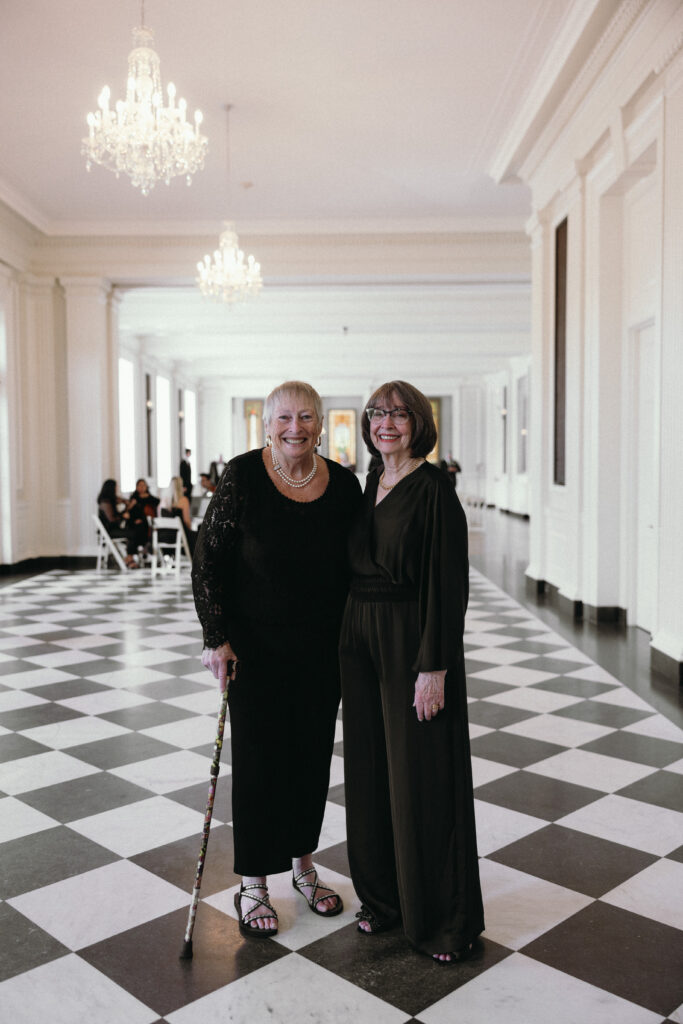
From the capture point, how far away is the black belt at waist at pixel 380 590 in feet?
7.72

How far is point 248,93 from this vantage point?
7.49 m

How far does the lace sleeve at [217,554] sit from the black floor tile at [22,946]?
0.92 m

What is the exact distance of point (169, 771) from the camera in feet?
12.4

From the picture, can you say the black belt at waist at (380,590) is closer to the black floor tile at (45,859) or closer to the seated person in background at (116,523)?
the black floor tile at (45,859)

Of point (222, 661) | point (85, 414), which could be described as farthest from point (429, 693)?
point (85, 414)

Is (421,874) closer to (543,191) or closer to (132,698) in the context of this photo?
(132,698)

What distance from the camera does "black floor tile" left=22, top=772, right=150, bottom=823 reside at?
335 cm

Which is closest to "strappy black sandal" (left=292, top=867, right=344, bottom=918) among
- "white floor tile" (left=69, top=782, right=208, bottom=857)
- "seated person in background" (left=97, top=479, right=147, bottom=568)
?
"white floor tile" (left=69, top=782, right=208, bottom=857)

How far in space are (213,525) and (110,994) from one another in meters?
1.21

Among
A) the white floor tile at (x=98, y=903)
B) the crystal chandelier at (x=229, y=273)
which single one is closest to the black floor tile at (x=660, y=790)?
the white floor tile at (x=98, y=903)

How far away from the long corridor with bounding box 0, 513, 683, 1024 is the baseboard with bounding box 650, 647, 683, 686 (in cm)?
15

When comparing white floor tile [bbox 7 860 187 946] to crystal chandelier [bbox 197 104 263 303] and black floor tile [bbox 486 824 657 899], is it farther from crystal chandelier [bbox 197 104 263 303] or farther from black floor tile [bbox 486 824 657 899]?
crystal chandelier [bbox 197 104 263 303]

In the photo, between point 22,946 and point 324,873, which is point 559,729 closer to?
point 324,873

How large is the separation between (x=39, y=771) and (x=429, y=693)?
2278 millimetres
